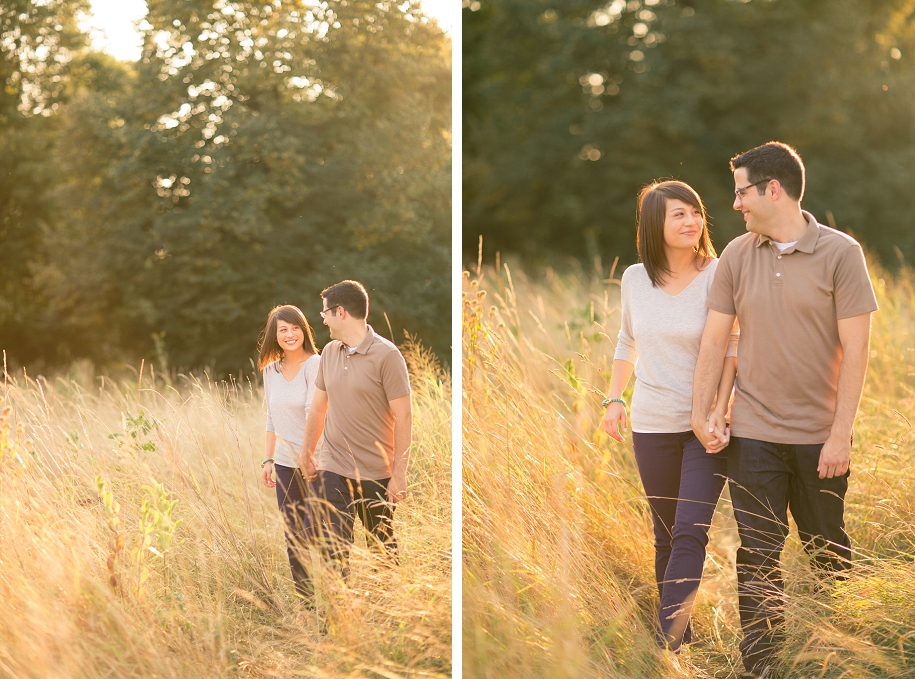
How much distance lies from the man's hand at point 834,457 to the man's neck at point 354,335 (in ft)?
4.71

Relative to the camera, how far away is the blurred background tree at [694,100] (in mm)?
12453

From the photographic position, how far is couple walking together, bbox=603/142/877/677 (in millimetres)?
2416

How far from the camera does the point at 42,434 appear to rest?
262 cm

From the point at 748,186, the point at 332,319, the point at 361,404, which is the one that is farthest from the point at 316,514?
the point at 748,186

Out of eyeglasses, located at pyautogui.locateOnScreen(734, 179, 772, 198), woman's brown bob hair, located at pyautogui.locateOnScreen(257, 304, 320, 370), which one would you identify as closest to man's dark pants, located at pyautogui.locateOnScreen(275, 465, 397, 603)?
woman's brown bob hair, located at pyautogui.locateOnScreen(257, 304, 320, 370)

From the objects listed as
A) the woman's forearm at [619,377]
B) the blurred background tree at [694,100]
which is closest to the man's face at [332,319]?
the woman's forearm at [619,377]

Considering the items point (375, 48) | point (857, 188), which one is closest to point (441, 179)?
point (375, 48)

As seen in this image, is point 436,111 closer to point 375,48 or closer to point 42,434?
point 375,48

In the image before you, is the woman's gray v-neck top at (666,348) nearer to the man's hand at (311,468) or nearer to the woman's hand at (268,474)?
the man's hand at (311,468)

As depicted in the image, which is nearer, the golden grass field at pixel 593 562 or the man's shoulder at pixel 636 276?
the golden grass field at pixel 593 562

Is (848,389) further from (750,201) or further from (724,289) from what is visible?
(750,201)

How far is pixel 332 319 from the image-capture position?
2.56 meters

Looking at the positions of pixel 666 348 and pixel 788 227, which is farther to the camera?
pixel 666 348

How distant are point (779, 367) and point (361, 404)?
129cm
